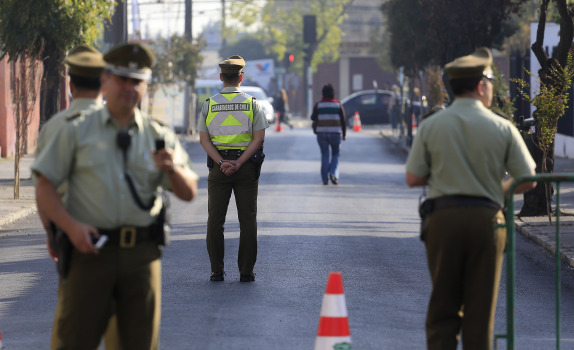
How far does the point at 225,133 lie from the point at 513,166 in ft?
Answer: 14.4

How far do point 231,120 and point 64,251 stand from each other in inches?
197

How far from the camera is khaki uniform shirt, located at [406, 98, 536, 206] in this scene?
5859 mm

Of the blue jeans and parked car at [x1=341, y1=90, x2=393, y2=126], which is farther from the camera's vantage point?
parked car at [x1=341, y1=90, x2=393, y2=126]

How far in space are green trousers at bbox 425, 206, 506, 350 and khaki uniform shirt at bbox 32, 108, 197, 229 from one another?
1.57 m

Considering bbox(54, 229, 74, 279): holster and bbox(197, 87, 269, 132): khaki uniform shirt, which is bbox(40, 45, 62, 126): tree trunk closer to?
bbox(197, 87, 269, 132): khaki uniform shirt

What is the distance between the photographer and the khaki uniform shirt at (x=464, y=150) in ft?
19.2

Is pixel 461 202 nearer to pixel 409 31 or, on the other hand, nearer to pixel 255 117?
pixel 255 117

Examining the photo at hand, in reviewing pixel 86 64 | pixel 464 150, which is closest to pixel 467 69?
pixel 464 150

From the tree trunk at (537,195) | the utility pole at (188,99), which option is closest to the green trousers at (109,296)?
the tree trunk at (537,195)

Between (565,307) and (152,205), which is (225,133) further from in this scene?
(152,205)

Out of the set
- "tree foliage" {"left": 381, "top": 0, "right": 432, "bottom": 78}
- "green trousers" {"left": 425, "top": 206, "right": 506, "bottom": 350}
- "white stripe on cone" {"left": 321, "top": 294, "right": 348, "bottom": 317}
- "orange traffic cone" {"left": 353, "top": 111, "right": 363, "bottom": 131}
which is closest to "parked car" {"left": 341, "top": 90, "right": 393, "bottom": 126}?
"orange traffic cone" {"left": 353, "top": 111, "right": 363, "bottom": 131}

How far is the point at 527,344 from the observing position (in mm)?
7852

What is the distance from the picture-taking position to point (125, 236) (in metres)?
5.12

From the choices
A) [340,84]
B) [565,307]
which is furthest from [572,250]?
[340,84]
